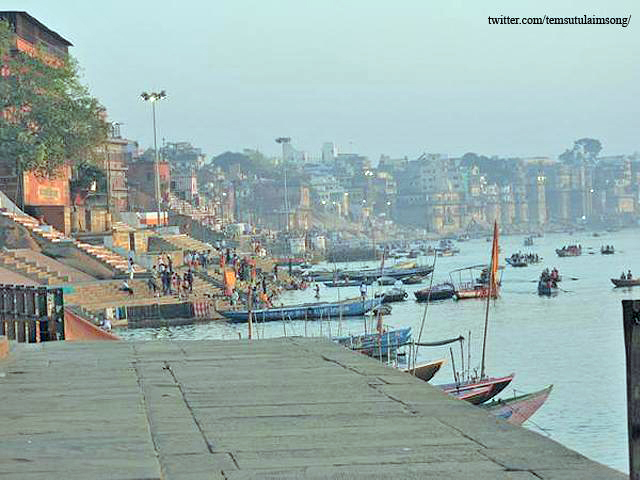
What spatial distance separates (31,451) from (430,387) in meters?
3.52

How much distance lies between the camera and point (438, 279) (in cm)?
13425

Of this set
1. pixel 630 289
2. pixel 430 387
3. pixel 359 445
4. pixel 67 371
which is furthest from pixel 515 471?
pixel 630 289

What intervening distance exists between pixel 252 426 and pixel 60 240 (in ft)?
196

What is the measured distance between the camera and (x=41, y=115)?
71.4 m

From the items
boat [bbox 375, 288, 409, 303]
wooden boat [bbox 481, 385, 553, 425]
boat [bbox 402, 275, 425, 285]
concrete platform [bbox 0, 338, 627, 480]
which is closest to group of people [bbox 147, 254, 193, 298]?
boat [bbox 375, 288, 409, 303]

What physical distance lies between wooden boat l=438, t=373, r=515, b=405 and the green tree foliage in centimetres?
4087

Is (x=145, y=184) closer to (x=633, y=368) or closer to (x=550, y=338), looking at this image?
(x=550, y=338)

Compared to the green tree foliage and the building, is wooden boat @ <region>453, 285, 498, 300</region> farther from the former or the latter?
the building

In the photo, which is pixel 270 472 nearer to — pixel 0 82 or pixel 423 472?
pixel 423 472

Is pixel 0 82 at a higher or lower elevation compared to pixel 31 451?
higher

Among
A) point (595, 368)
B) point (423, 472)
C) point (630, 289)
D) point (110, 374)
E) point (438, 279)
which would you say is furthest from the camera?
point (438, 279)

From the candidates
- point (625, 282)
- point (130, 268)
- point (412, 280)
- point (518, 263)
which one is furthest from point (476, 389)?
point (518, 263)

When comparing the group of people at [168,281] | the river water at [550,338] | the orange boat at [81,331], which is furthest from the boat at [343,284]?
the orange boat at [81,331]

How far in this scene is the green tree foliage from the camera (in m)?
70.1
